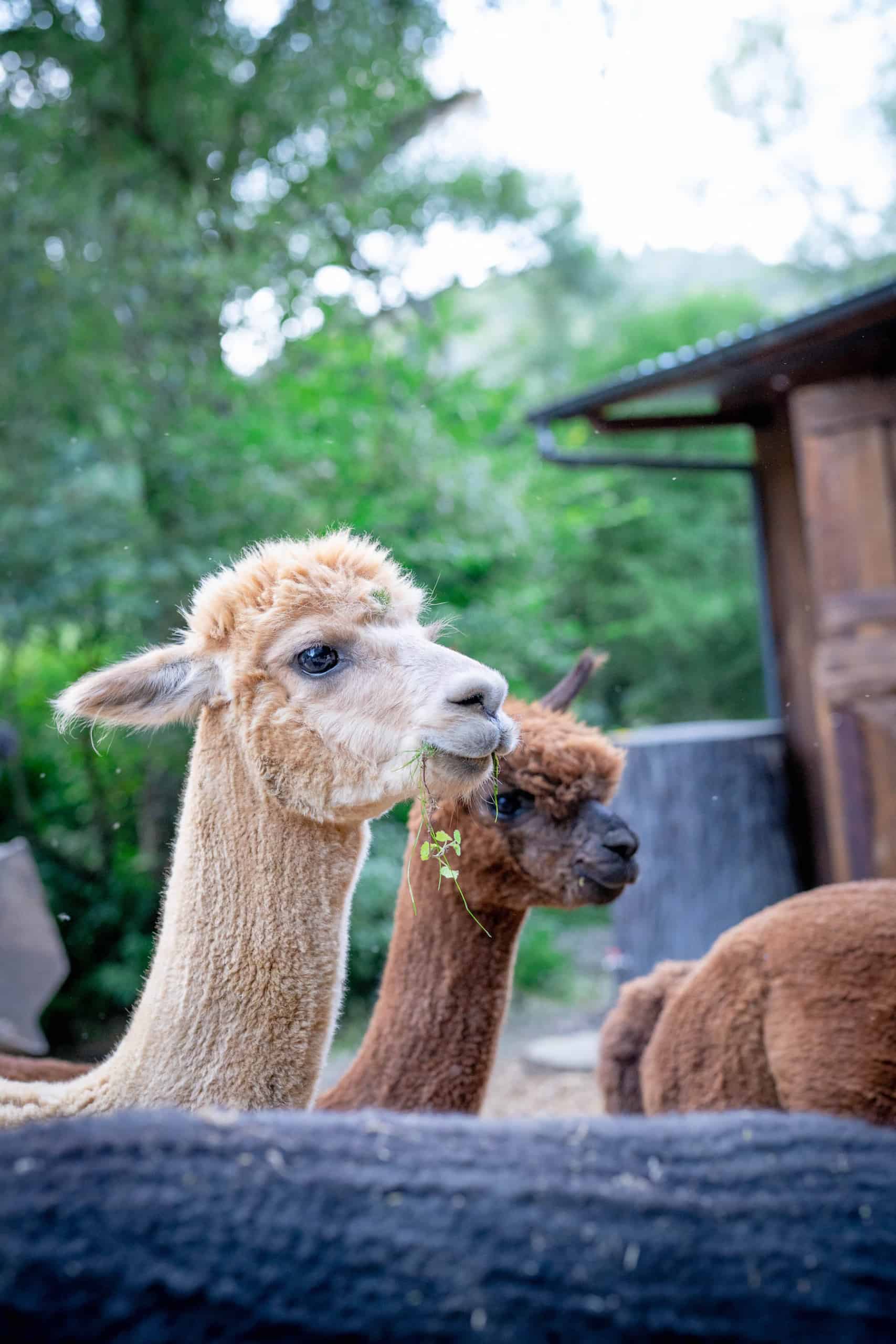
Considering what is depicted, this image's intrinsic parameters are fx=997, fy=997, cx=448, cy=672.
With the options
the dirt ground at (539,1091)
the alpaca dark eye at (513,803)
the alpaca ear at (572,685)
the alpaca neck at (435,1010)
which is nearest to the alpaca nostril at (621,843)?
the alpaca dark eye at (513,803)

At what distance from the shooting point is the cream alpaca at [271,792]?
6.44 ft

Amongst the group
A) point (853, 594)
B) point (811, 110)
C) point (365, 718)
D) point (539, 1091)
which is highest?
point (811, 110)

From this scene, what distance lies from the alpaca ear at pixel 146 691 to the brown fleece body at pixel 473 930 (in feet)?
2.27

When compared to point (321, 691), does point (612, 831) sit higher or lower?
lower

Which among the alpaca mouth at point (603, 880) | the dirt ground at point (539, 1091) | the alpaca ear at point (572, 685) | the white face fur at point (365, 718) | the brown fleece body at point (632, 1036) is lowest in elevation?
the dirt ground at point (539, 1091)

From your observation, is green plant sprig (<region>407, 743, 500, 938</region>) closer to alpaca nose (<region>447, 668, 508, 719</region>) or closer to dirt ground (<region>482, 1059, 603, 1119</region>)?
alpaca nose (<region>447, 668, 508, 719</region>)

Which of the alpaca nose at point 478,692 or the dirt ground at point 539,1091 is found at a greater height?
the alpaca nose at point 478,692

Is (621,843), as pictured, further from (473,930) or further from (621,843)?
(473,930)

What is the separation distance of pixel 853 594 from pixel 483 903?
2609mm

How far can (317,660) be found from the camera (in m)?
2.10

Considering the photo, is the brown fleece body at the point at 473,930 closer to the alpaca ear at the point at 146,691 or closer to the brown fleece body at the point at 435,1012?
the brown fleece body at the point at 435,1012

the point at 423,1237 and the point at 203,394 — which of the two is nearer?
the point at 423,1237

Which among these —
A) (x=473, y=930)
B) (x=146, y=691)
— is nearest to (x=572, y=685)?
(x=473, y=930)

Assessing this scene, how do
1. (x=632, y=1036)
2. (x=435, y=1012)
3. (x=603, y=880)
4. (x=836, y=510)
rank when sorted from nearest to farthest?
(x=603, y=880) → (x=435, y=1012) → (x=632, y=1036) → (x=836, y=510)
